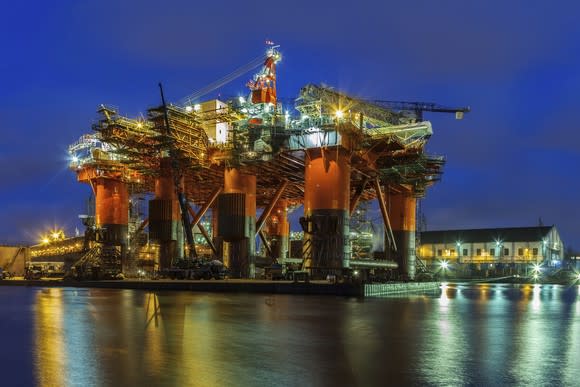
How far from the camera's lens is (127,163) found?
223 feet

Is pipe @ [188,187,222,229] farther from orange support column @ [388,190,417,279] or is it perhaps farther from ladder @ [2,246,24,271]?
ladder @ [2,246,24,271]

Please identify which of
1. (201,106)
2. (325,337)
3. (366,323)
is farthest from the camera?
(201,106)

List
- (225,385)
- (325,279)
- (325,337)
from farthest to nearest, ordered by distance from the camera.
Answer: (325,279), (325,337), (225,385)

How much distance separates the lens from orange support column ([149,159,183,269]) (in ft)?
209

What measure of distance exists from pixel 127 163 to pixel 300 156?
79.5ft

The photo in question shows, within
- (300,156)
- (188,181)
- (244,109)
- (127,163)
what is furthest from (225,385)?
(188,181)

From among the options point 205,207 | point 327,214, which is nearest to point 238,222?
point 327,214

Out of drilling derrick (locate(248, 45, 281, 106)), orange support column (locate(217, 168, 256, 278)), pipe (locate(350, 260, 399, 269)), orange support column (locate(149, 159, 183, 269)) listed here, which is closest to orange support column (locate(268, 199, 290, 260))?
orange support column (locate(149, 159, 183, 269))

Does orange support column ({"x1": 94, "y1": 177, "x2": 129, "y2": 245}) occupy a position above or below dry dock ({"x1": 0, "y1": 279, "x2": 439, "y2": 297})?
above

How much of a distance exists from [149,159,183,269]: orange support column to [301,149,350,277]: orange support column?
19.4 m

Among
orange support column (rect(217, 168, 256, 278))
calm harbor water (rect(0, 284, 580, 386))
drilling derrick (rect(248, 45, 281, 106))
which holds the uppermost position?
drilling derrick (rect(248, 45, 281, 106))

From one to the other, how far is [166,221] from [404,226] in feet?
95.0

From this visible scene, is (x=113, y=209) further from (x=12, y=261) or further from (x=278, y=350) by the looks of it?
(x=278, y=350)

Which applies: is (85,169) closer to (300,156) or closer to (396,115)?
(300,156)
